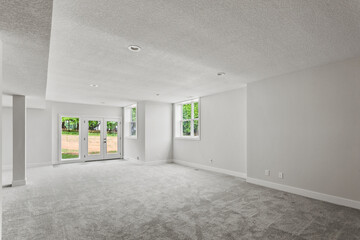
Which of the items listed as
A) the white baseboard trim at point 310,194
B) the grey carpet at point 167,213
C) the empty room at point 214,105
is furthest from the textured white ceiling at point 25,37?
the white baseboard trim at point 310,194

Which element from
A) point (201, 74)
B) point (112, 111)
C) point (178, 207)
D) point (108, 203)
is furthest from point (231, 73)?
point (112, 111)

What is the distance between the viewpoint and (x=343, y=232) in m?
2.54

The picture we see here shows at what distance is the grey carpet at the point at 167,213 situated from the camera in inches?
99.6

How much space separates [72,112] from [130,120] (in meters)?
2.46

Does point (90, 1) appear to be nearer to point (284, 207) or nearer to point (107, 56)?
point (107, 56)

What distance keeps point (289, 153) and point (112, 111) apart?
25.0ft

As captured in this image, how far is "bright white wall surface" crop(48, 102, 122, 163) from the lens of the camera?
7.94 m

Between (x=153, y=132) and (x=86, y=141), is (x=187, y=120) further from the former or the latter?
(x=86, y=141)

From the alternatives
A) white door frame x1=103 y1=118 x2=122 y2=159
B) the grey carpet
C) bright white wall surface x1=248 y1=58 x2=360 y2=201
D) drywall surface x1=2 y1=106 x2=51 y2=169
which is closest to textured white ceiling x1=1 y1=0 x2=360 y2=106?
bright white wall surface x1=248 y1=58 x2=360 y2=201

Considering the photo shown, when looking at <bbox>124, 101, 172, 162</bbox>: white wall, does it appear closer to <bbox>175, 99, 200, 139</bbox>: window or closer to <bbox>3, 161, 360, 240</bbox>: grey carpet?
<bbox>175, 99, 200, 139</bbox>: window

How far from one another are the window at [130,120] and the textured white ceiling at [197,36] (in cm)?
494

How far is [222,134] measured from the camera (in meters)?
6.14

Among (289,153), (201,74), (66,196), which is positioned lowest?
(66,196)

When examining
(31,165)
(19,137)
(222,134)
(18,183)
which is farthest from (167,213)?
(31,165)
